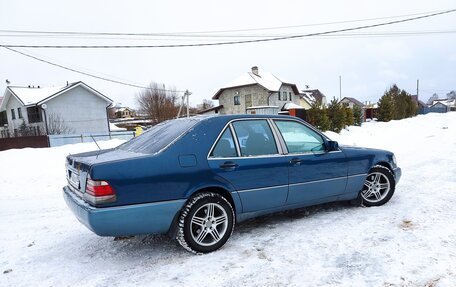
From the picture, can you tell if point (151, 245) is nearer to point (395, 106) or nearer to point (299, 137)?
point (299, 137)

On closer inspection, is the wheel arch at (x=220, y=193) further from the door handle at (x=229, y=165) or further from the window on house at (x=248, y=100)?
the window on house at (x=248, y=100)

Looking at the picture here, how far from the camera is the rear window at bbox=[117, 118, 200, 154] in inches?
144

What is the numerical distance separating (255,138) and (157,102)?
51.1 metres

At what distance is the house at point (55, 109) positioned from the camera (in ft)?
106

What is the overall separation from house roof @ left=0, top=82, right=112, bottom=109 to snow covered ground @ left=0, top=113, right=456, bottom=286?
99.6 ft

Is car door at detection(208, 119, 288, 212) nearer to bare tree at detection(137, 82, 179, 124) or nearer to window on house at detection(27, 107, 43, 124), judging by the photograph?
window on house at detection(27, 107, 43, 124)

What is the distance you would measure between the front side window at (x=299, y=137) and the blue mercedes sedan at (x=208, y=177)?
0.5 inches

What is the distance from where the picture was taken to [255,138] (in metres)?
4.09

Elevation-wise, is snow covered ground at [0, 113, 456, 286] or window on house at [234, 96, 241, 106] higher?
window on house at [234, 96, 241, 106]

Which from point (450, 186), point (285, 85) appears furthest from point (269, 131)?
point (285, 85)

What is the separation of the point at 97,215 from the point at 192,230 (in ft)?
3.34

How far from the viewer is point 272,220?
15.2ft

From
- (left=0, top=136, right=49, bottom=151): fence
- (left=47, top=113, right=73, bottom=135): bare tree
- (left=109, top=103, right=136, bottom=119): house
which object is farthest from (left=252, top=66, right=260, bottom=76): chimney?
(left=109, top=103, right=136, bottom=119): house

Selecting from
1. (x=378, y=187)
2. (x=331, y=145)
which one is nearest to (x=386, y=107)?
(x=378, y=187)
